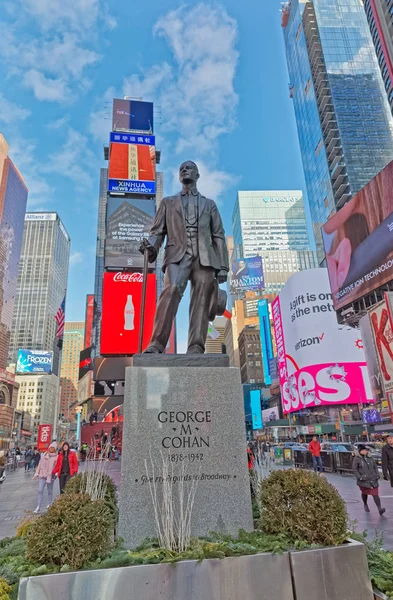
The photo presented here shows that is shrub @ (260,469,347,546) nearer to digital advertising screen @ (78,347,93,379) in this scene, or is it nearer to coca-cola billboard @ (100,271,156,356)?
coca-cola billboard @ (100,271,156,356)

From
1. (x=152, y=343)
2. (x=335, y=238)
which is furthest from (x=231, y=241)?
(x=152, y=343)

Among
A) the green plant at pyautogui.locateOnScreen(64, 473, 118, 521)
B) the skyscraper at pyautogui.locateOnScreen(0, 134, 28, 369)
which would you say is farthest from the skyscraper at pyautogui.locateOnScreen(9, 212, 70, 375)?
the green plant at pyautogui.locateOnScreen(64, 473, 118, 521)

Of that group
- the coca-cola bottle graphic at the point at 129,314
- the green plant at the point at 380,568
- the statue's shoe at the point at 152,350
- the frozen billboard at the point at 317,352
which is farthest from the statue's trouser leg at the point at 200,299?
the frozen billboard at the point at 317,352

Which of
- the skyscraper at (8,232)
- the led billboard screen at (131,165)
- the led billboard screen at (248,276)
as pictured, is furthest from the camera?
the skyscraper at (8,232)

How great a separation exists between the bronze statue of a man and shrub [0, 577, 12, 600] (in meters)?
2.77

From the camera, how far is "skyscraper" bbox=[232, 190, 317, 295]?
474 feet

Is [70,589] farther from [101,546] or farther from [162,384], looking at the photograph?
[162,384]

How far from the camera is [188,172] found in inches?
228

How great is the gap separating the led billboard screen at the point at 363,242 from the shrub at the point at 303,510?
27.8 meters

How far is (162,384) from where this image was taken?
4.38 meters

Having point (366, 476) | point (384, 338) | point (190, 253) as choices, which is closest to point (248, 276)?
point (384, 338)

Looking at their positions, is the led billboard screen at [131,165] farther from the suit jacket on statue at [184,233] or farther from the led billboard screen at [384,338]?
the suit jacket on statue at [184,233]

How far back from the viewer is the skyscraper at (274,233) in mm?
144500

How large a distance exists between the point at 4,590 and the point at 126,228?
131 ft
